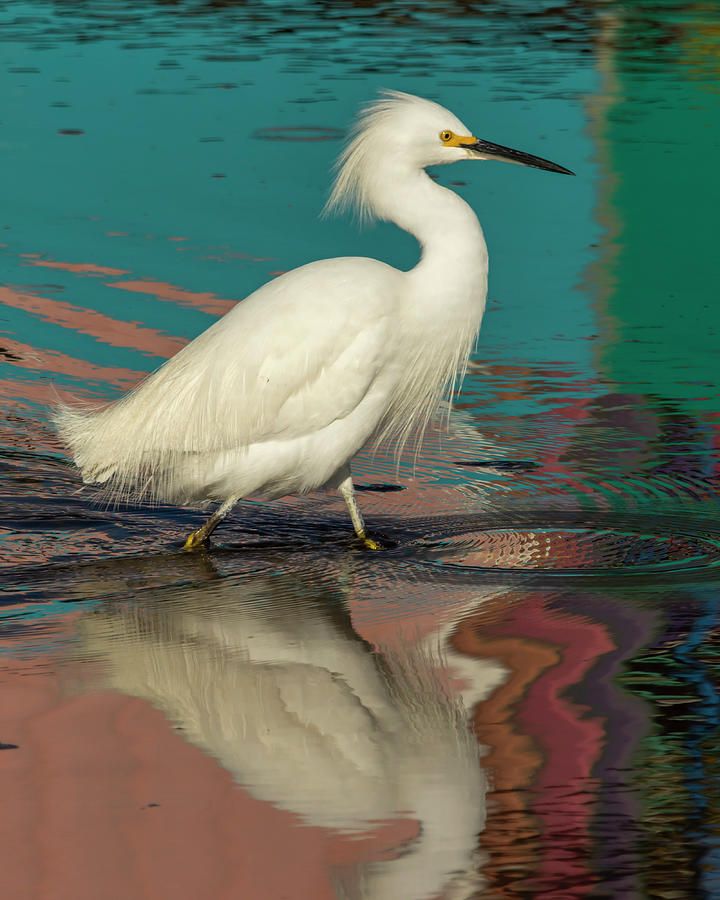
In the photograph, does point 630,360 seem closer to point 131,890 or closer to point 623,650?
point 623,650

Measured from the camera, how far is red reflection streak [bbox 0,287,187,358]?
693cm

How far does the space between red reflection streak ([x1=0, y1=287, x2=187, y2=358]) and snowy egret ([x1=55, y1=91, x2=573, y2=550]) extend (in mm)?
1838

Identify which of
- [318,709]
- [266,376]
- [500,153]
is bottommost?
[318,709]

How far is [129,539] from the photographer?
4965 millimetres

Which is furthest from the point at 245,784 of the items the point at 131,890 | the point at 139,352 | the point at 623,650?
the point at 139,352

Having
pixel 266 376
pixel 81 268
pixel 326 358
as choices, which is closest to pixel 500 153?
pixel 326 358

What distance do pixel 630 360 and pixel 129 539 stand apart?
112 inches

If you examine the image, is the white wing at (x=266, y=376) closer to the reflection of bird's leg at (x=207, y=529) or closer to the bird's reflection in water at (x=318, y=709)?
the reflection of bird's leg at (x=207, y=529)

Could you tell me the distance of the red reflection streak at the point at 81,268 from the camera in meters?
8.07

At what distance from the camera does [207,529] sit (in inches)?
190

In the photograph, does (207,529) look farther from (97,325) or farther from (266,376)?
(97,325)

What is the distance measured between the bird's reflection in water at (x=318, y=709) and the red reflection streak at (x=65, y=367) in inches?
88.6

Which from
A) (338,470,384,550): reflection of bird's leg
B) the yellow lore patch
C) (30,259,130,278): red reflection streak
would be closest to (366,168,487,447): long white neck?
the yellow lore patch

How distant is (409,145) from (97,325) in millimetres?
2843
